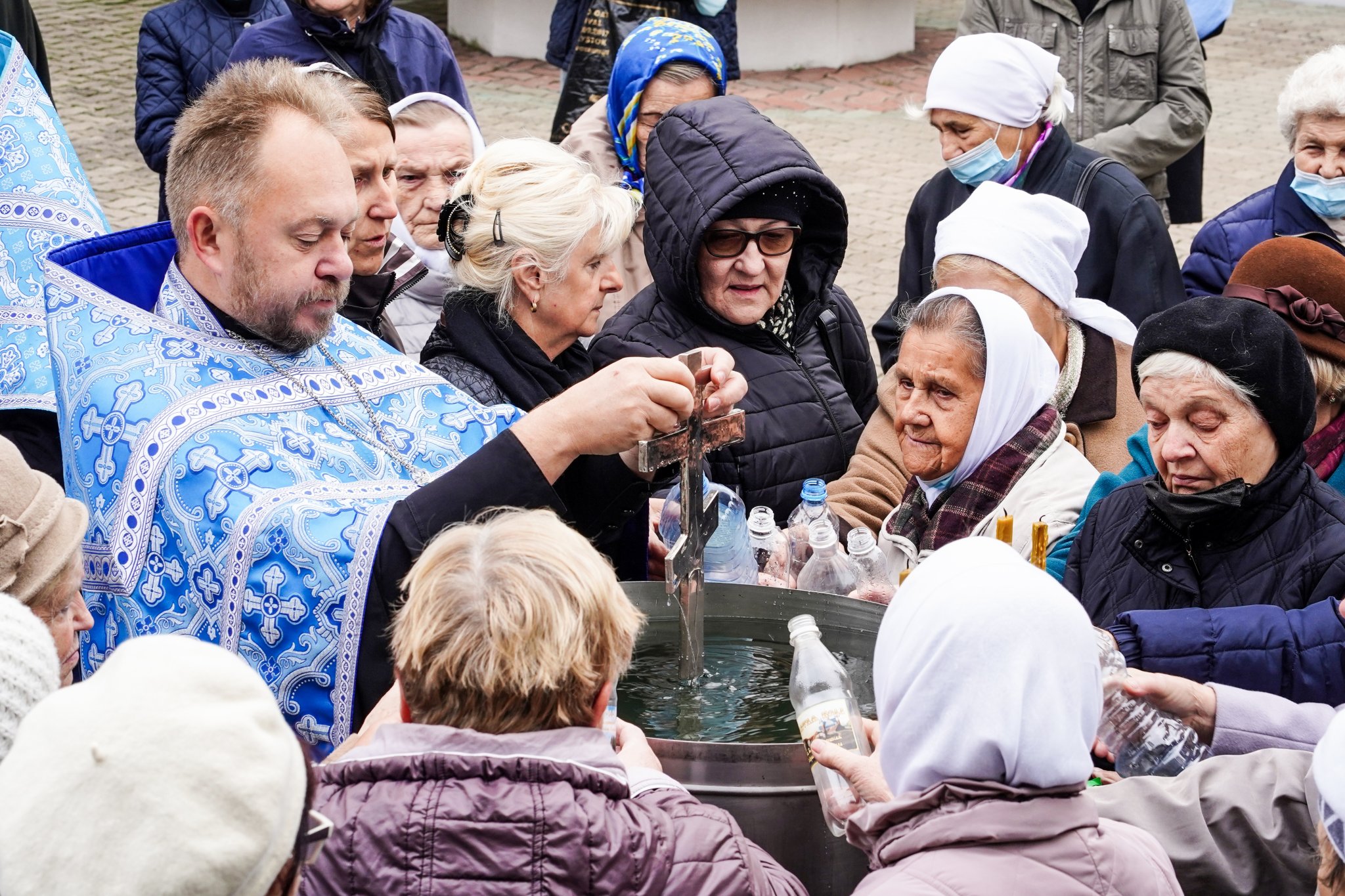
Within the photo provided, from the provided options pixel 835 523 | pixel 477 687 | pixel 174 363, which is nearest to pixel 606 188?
pixel 835 523

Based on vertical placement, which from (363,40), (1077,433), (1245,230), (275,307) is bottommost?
(1077,433)

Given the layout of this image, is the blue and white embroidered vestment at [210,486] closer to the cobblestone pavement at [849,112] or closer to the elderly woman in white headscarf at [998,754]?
the elderly woman in white headscarf at [998,754]

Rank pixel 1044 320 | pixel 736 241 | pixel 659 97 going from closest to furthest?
pixel 736 241
pixel 1044 320
pixel 659 97

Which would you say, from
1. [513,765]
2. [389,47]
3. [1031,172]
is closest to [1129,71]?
[1031,172]

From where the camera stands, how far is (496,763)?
1.88 m

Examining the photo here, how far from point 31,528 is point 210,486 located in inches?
13.1

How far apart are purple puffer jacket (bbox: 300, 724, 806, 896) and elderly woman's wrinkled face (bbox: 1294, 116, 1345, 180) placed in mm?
3632

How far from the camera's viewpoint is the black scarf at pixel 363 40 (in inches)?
211

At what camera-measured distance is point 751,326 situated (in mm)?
4086

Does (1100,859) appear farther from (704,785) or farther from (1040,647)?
(704,785)

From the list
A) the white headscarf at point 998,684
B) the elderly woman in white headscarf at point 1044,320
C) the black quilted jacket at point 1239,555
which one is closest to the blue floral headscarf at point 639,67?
the elderly woman in white headscarf at point 1044,320

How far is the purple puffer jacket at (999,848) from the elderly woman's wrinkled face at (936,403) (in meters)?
1.63

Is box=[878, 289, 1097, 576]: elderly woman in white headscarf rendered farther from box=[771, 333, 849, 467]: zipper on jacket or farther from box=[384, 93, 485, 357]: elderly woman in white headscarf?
box=[384, 93, 485, 357]: elderly woman in white headscarf

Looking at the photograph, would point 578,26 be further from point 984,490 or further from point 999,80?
point 984,490
